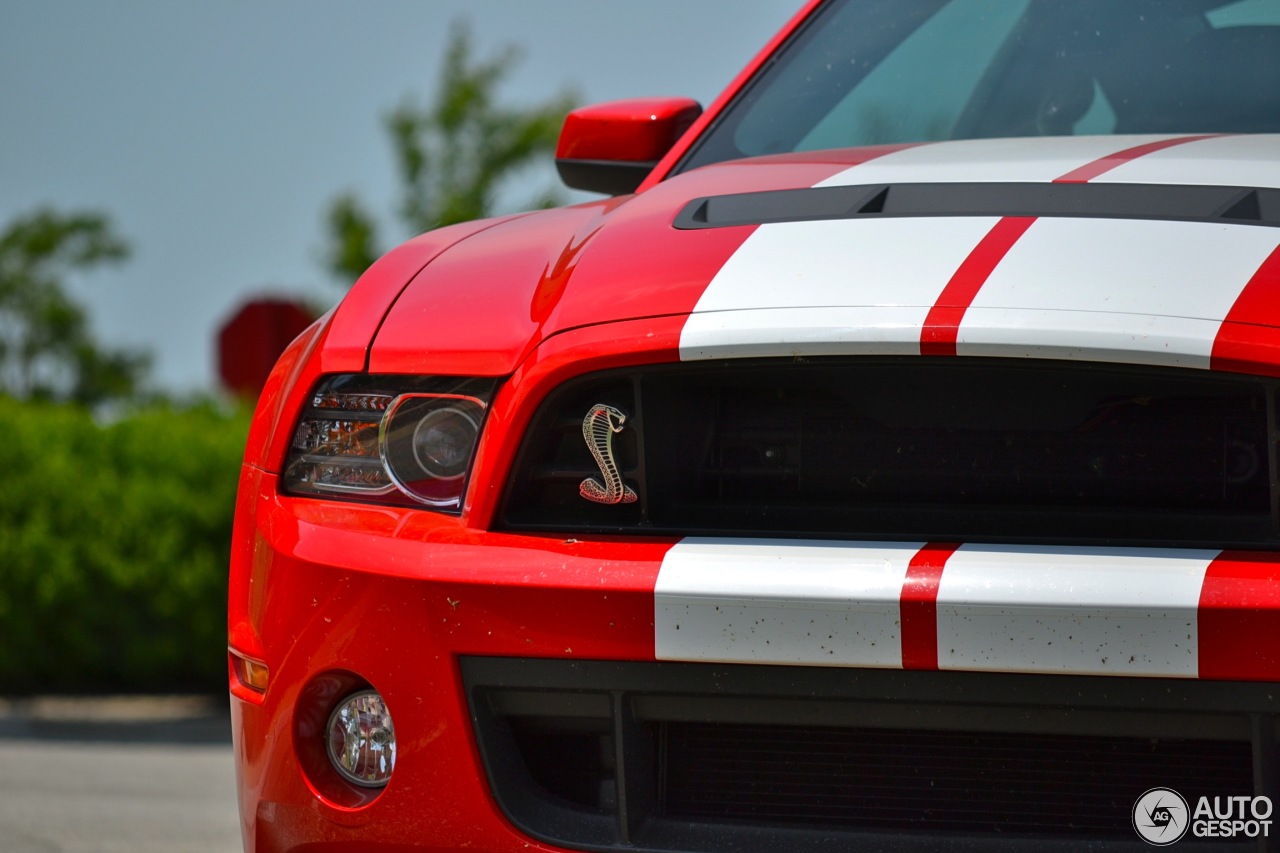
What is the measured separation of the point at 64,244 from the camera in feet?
96.0

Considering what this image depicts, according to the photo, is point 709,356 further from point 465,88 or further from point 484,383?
point 465,88

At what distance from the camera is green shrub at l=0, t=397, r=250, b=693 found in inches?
281

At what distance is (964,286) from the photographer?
5.45ft

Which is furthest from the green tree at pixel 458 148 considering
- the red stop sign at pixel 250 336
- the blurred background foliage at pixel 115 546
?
the blurred background foliage at pixel 115 546

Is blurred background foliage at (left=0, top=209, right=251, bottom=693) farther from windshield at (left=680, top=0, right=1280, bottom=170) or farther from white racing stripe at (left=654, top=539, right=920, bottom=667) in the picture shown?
white racing stripe at (left=654, top=539, right=920, bottom=667)

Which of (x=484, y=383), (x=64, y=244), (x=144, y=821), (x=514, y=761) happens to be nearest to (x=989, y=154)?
(x=484, y=383)

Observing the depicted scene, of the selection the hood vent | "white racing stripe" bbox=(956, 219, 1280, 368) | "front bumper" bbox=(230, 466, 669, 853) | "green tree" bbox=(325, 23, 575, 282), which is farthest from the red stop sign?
"white racing stripe" bbox=(956, 219, 1280, 368)

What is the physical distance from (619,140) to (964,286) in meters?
1.33

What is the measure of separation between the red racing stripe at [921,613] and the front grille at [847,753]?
28 millimetres

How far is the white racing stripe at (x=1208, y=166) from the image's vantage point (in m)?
1.90

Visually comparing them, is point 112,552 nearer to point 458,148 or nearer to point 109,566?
point 109,566

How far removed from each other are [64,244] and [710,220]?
97.2ft

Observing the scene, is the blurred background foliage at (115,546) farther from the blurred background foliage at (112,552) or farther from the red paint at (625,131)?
the red paint at (625,131)

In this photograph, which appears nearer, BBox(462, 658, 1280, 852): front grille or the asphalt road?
BBox(462, 658, 1280, 852): front grille
